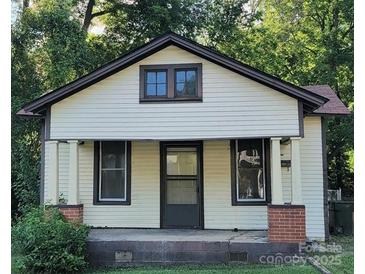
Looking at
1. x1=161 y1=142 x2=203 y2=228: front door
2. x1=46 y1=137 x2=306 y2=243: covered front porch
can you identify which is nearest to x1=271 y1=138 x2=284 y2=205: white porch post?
x1=46 y1=137 x2=306 y2=243: covered front porch

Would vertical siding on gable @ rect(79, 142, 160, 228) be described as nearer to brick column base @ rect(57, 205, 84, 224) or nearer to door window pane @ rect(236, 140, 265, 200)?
brick column base @ rect(57, 205, 84, 224)

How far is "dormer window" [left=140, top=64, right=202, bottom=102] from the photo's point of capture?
35.6 feet

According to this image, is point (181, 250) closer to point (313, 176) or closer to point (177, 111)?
point (177, 111)

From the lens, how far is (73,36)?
17.5m

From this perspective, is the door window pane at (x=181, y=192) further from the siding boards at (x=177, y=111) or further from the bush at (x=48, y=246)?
the bush at (x=48, y=246)

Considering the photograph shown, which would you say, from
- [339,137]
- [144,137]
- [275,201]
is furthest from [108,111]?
[339,137]

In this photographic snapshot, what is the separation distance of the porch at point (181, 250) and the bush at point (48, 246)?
1.59 ft

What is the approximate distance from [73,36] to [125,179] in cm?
803

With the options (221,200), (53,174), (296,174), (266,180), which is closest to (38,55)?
(53,174)

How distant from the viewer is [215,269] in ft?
29.3

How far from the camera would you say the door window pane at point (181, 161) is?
11.9 metres

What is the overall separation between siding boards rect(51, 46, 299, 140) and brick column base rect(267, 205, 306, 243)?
1.76 m

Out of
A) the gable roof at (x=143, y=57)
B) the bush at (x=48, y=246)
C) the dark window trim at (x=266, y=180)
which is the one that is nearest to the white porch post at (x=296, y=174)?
the gable roof at (x=143, y=57)

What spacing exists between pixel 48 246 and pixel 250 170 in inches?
217
